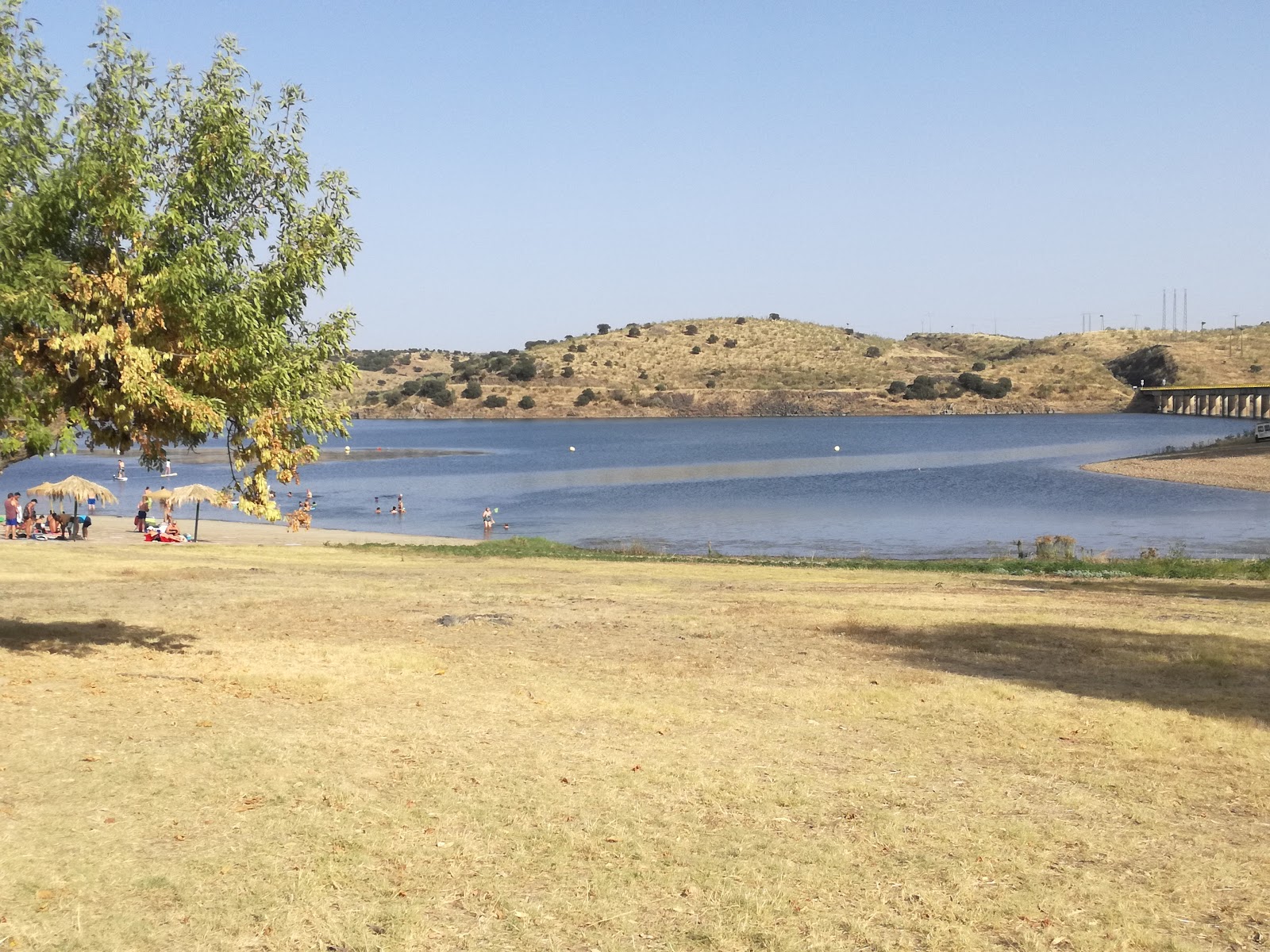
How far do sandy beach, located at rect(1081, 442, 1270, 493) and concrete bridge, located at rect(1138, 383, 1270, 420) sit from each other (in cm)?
6884

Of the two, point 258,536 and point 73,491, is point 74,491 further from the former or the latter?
point 258,536

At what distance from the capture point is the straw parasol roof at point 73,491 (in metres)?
44.6

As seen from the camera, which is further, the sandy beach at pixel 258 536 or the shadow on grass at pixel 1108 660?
the sandy beach at pixel 258 536

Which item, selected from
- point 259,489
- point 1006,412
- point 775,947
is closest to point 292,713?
point 259,489

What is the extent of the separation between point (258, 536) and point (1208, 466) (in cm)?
6414

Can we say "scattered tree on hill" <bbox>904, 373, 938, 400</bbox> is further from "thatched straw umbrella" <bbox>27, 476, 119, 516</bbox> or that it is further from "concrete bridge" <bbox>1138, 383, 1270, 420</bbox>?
"thatched straw umbrella" <bbox>27, 476, 119, 516</bbox>

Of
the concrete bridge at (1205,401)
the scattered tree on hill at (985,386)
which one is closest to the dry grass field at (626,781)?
the concrete bridge at (1205,401)

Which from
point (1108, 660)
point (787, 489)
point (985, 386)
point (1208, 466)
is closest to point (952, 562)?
point (1108, 660)

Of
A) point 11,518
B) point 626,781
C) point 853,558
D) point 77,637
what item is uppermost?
point 77,637

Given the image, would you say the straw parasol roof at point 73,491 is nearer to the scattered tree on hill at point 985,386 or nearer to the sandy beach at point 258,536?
the sandy beach at point 258,536

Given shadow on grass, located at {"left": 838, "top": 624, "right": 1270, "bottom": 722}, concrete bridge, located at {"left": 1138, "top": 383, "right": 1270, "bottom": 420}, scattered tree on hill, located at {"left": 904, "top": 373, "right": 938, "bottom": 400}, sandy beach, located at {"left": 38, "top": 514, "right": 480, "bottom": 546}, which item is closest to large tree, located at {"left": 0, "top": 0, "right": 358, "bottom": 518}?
shadow on grass, located at {"left": 838, "top": 624, "right": 1270, "bottom": 722}

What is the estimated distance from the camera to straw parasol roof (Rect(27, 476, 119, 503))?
44.6m

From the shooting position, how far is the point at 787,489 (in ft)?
258

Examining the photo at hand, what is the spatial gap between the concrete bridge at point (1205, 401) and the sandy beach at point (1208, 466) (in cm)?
6884
